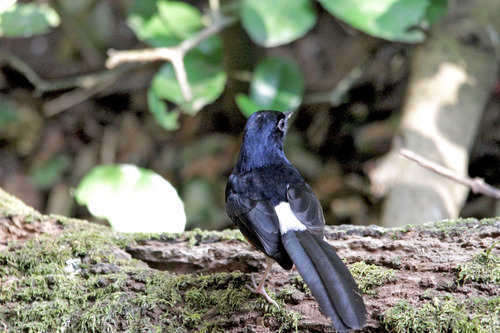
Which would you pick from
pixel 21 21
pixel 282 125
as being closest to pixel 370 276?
pixel 282 125

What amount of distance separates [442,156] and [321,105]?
1.93 metres

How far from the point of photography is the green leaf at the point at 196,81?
4.56 metres

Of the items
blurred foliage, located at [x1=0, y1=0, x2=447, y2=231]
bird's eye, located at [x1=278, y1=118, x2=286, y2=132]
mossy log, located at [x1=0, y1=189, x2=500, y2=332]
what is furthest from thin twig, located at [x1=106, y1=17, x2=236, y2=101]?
mossy log, located at [x1=0, y1=189, x2=500, y2=332]

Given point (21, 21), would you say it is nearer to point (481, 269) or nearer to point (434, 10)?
point (434, 10)

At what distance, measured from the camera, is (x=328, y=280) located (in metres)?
1.92

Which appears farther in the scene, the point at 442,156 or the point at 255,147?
the point at 442,156

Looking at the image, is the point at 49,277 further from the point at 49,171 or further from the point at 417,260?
the point at 49,171

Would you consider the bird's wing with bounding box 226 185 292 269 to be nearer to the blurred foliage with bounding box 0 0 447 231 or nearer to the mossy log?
the mossy log

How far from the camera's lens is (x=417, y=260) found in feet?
7.54

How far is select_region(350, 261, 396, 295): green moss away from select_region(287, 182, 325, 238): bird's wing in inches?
8.8

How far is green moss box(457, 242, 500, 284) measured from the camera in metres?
2.09

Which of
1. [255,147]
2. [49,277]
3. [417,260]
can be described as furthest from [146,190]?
[417,260]

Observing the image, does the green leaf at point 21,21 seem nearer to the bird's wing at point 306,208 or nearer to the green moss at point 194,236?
the green moss at point 194,236

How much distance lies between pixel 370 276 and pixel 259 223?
1.69ft
